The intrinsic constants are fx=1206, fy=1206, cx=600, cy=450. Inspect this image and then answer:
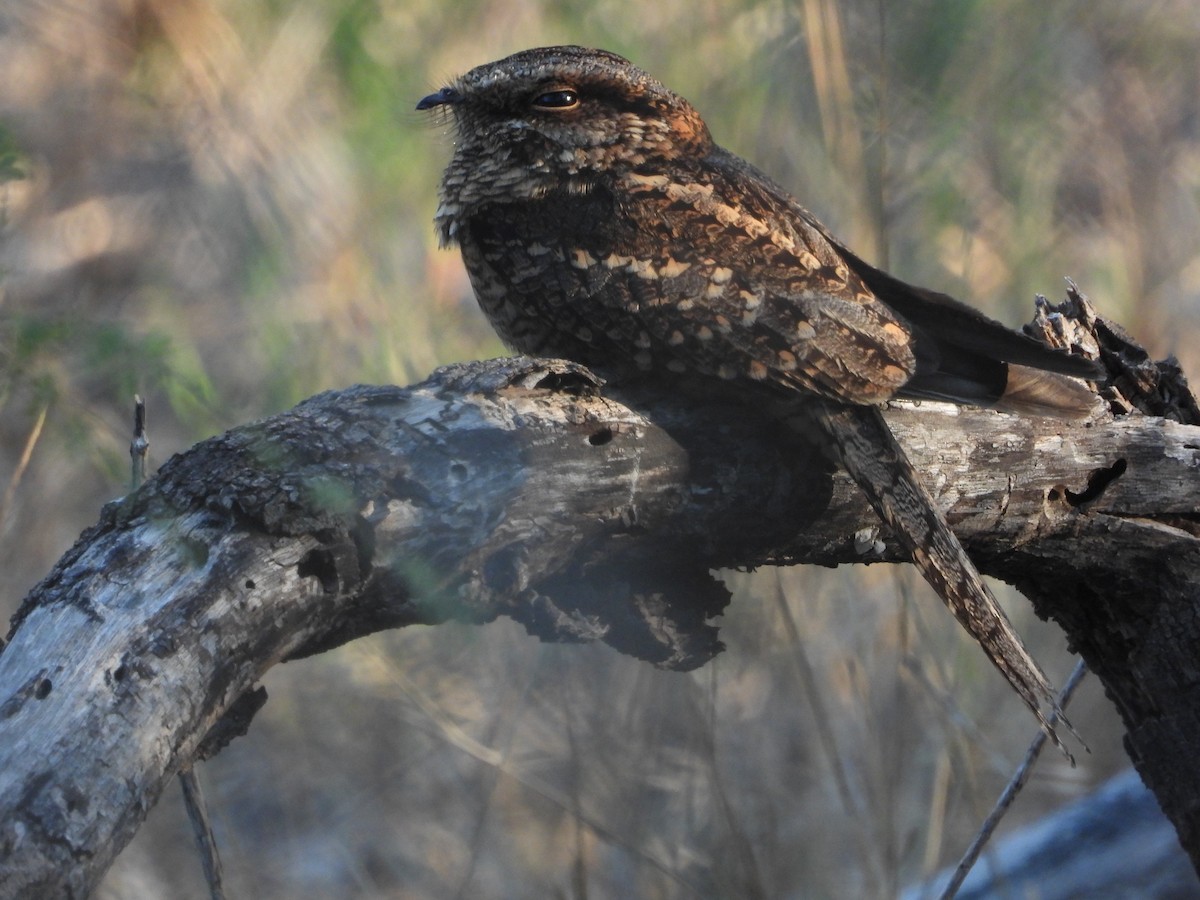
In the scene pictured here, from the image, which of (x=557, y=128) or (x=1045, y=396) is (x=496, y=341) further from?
(x=1045, y=396)

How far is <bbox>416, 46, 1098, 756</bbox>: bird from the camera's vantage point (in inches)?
84.6

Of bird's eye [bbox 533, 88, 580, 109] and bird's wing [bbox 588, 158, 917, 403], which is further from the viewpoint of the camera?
bird's eye [bbox 533, 88, 580, 109]

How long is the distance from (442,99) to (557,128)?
330 millimetres

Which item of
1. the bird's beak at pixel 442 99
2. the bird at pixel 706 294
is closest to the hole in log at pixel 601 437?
the bird at pixel 706 294

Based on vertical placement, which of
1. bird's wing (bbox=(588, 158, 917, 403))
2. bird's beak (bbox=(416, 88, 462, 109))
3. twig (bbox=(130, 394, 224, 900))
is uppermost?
bird's beak (bbox=(416, 88, 462, 109))

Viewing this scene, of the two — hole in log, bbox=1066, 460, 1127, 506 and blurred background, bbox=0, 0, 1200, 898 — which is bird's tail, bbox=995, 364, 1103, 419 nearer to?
hole in log, bbox=1066, 460, 1127, 506

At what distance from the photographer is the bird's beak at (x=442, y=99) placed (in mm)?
2639

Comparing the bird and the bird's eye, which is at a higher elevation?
the bird's eye

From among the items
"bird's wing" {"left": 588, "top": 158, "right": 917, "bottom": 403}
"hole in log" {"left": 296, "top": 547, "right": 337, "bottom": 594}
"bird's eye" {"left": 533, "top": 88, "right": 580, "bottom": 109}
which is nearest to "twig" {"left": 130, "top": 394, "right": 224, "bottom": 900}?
"hole in log" {"left": 296, "top": 547, "right": 337, "bottom": 594}

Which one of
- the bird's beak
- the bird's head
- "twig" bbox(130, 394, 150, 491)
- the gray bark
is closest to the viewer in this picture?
the gray bark

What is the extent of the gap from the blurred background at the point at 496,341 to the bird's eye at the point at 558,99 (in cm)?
34

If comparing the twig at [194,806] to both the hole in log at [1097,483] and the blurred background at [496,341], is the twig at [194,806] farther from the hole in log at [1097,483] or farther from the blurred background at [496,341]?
the hole in log at [1097,483]

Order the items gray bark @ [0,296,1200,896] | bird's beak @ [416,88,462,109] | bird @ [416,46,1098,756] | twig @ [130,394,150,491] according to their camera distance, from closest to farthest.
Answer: gray bark @ [0,296,1200,896]
twig @ [130,394,150,491]
bird @ [416,46,1098,756]
bird's beak @ [416,88,462,109]

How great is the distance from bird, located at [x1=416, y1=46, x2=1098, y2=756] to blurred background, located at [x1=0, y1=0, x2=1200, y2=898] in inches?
15.6
